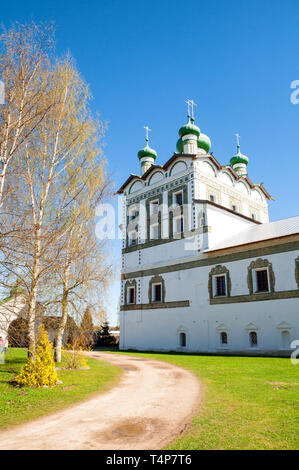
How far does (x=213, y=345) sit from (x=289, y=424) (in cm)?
1675

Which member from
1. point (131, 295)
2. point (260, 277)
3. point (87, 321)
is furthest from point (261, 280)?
point (131, 295)

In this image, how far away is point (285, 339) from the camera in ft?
62.7

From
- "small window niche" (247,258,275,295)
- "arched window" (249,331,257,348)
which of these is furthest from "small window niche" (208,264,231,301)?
"arched window" (249,331,257,348)

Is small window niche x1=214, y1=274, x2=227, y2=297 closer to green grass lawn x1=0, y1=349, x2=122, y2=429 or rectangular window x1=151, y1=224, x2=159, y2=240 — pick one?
rectangular window x1=151, y1=224, x2=159, y2=240

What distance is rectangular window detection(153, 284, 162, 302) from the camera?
2683 centimetres

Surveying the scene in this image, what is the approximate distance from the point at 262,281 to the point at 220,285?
3056mm

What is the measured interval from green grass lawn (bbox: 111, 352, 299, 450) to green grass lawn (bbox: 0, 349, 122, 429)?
337cm

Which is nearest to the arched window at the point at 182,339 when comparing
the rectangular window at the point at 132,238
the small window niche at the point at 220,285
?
the small window niche at the point at 220,285

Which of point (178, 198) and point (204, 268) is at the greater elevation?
point (178, 198)

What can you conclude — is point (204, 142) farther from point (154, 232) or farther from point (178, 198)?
point (154, 232)

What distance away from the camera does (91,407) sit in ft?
25.7
